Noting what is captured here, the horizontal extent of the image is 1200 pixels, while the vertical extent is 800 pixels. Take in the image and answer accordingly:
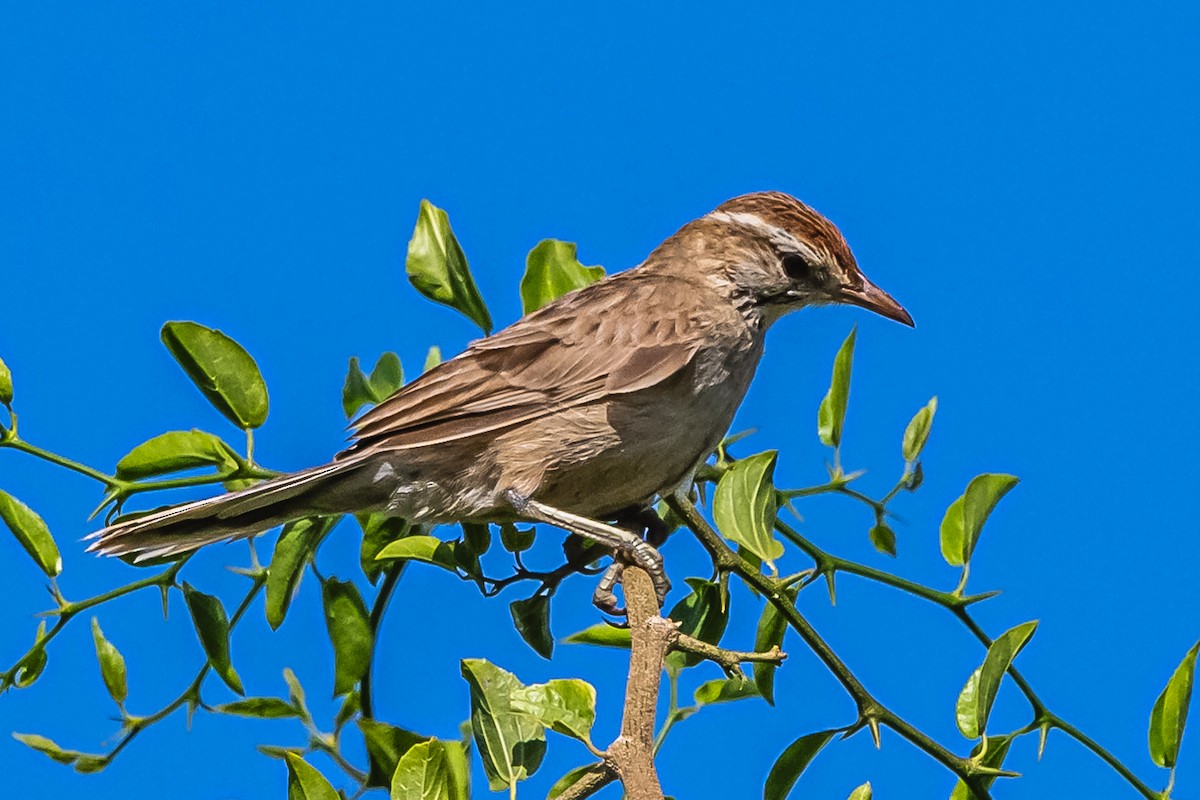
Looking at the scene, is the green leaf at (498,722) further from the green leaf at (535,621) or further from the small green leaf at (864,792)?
the green leaf at (535,621)

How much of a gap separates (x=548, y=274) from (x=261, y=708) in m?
1.67

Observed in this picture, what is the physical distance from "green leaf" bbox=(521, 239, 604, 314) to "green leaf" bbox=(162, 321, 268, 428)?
1059 millimetres

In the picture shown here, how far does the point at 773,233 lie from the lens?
4781mm

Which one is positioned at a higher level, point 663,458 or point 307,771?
point 663,458

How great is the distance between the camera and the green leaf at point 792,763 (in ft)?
11.8

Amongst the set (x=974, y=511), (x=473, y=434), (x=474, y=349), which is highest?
(x=474, y=349)

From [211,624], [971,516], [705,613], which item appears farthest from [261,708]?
[971,516]

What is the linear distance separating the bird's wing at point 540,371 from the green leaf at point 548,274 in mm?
47

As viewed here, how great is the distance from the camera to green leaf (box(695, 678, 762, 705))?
3846 mm

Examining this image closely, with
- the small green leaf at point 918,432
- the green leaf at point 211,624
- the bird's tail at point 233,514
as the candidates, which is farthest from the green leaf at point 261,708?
the small green leaf at point 918,432

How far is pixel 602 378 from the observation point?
→ 452cm

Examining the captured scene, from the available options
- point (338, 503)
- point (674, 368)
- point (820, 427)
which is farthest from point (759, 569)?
point (338, 503)

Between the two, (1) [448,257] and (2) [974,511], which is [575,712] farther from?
(1) [448,257]

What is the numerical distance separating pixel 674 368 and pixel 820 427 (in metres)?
0.62
